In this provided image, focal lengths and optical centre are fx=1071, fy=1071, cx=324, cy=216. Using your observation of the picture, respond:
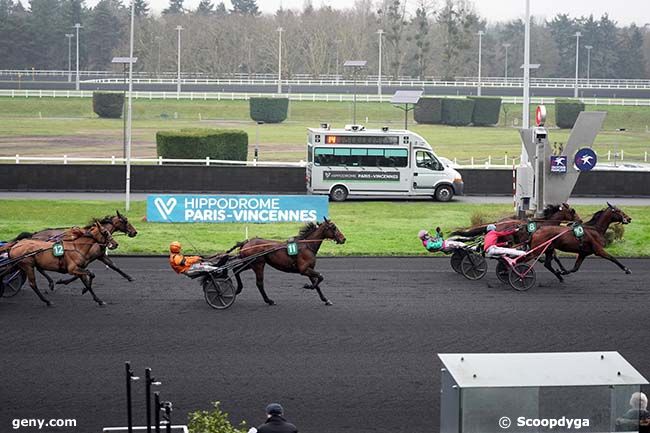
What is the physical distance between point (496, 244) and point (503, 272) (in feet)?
1.74

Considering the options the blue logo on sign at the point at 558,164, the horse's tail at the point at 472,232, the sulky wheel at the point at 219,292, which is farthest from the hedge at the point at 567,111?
the sulky wheel at the point at 219,292

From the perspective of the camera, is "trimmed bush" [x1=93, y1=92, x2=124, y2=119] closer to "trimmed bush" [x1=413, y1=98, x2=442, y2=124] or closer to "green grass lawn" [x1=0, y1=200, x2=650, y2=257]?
"trimmed bush" [x1=413, y1=98, x2=442, y2=124]

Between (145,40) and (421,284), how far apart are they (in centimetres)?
7936

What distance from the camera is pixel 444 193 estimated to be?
1297 inches

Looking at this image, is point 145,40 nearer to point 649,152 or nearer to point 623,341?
point 649,152

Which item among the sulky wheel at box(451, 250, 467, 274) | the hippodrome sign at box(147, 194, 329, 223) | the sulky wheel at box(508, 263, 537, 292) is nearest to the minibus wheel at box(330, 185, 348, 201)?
the hippodrome sign at box(147, 194, 329, 223)

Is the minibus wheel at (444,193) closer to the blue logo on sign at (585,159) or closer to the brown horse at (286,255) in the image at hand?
the blue logo on sign at (585,159)

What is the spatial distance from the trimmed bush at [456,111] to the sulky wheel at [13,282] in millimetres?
51574

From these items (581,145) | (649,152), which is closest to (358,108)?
(649,152)

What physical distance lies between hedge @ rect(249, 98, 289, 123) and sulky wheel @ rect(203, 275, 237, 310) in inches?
1945

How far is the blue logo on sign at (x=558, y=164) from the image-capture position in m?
22.3

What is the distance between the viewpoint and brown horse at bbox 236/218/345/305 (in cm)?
1705

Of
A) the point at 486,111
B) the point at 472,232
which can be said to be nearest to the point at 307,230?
the point at 472,232

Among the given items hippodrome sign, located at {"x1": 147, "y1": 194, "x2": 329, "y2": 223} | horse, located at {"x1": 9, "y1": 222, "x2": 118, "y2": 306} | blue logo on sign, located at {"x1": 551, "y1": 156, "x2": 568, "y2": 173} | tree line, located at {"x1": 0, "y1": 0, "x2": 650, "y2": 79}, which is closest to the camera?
horse, located at {"x1": 9, "y1": 222, "x2": 118, "y2": 306}
